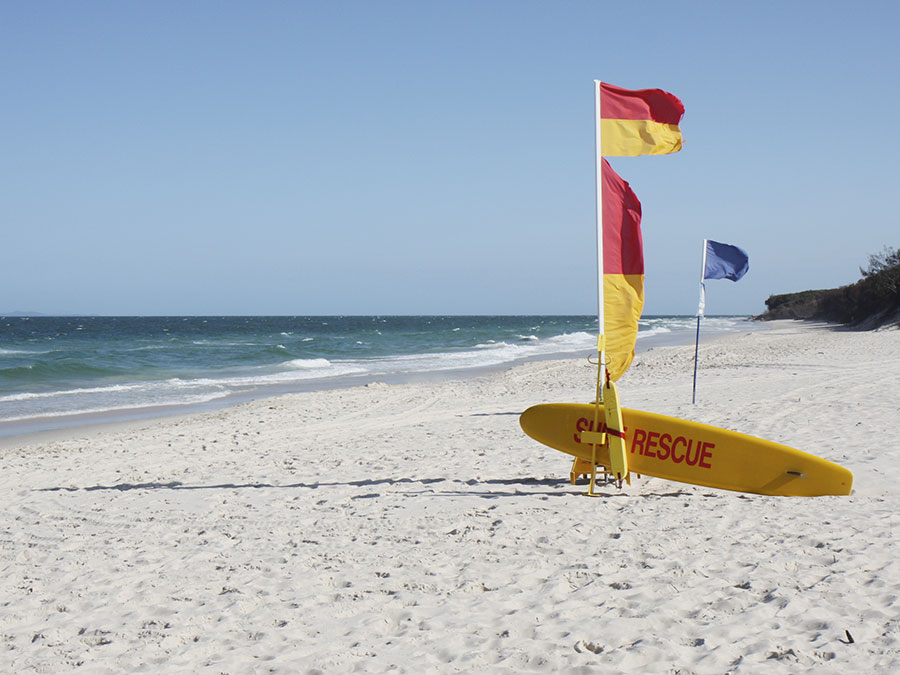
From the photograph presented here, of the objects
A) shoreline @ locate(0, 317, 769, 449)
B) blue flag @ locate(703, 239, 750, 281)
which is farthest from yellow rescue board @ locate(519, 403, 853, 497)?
shoreline @ locate(0, 317, 769, 449)

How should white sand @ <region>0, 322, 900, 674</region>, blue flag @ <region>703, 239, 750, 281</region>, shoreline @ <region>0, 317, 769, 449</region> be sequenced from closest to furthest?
white sand @ <region>0, 322, 900, 674</region>
blue flag @ <region>703, 239, 750, 281</region>
shoreline @ <region>0, 317, 769, 449</region>

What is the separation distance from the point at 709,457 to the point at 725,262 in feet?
18.6

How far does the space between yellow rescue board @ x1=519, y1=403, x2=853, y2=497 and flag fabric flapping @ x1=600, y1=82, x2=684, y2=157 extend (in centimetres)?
239

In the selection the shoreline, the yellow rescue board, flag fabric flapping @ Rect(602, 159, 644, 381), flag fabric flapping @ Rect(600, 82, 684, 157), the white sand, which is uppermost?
flag fabric flapping @ Rect(600, 82, 684, 157)

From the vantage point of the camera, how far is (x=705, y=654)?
332 centimetres

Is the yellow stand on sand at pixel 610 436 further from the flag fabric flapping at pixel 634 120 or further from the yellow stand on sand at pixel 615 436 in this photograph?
the flag fabric flapping at pixel 634 120

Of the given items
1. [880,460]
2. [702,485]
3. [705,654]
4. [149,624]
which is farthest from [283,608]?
[880,460]

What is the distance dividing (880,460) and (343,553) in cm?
532

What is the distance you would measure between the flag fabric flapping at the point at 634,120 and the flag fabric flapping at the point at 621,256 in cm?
24

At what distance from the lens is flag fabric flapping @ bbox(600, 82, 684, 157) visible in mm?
6066

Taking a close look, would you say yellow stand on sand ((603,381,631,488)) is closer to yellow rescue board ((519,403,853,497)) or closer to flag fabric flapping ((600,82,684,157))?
yellow rescue board ((519,403,853,497))

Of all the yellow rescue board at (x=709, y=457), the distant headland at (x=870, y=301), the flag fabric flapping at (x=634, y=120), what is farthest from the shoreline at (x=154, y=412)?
the distant headland at (x=870, y=301)

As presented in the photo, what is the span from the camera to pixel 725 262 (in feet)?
36.5

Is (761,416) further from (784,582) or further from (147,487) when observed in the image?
(147,487)
